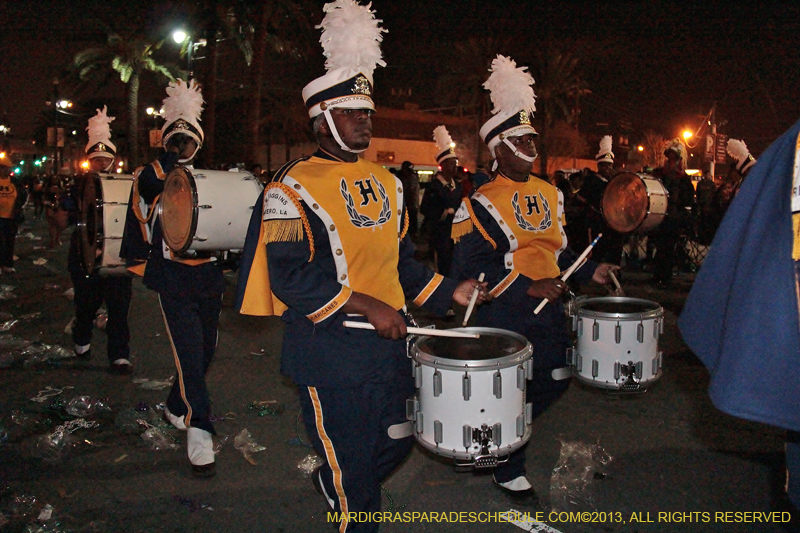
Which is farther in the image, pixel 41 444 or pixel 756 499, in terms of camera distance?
pixel 41 444

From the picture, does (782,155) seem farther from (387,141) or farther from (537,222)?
(387,141)

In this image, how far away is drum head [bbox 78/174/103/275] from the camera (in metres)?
5.64

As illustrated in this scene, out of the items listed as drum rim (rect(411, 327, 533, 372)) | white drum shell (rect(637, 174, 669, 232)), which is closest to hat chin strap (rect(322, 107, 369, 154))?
drum rim (rect(411, 327, 533, 372))

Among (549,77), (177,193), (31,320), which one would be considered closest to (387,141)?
(549,77)

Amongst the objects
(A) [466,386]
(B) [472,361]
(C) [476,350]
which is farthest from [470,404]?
(C) [476,350]

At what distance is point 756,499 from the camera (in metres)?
3.92

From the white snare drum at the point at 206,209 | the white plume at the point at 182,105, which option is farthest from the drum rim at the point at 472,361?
the white plume at the point at 182,105

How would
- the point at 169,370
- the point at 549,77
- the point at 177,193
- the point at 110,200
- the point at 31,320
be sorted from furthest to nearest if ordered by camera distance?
the point at 549,77 → the point at 31,320 → the point at 169,370 → the point at 110,200 → the point at 177,193

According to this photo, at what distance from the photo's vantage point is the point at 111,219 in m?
5.46

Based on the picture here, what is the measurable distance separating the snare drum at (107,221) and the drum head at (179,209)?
1324mm

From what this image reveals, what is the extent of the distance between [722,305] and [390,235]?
167cm

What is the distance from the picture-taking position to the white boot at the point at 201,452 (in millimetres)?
4270

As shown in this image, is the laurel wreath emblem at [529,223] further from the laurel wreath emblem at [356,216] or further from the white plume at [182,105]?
the white plume at [182,105]

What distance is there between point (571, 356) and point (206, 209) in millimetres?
2465
